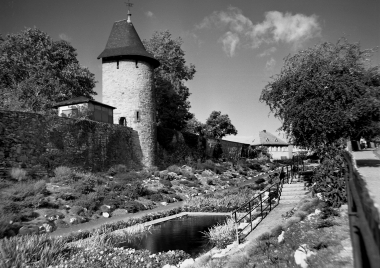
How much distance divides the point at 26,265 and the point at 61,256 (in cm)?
87

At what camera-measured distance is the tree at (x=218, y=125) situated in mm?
56750

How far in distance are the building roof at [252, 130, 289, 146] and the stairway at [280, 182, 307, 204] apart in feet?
165

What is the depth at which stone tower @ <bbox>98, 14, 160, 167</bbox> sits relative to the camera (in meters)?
25.0

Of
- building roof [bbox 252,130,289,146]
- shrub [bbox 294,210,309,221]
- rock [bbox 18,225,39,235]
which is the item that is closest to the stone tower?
rock [bbox 18,225,39,235]

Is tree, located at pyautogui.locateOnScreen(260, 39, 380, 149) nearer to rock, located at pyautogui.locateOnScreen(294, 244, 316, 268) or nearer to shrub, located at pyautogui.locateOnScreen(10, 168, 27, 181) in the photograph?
rock, located at pyautogui.locateOnScreen(294, 244, 316, 268)

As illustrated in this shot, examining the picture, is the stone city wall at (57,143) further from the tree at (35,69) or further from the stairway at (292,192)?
the stairway at (292,192)

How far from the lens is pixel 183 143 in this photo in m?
31.3

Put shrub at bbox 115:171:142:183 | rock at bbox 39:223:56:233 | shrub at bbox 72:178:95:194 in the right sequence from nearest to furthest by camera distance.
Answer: rock at bbox 39:223:56:233, shrub at bbox 72:178:95:194, shrub at bbox 115:171:142:183

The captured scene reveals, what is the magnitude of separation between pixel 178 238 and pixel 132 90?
1668 centimetres

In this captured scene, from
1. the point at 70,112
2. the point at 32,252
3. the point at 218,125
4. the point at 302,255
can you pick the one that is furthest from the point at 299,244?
the point at 218,125

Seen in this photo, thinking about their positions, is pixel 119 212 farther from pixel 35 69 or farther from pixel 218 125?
pixel 218 125

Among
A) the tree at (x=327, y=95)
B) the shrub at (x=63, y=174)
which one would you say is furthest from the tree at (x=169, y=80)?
the tree at (x=327, y=95)

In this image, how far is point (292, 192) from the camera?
43.3ft

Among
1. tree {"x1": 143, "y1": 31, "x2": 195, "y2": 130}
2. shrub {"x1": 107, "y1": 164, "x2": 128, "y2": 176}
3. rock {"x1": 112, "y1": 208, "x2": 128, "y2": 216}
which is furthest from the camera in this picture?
tree {"x1": 143, "y1": 31, "x2": 195, "y2": 130}
